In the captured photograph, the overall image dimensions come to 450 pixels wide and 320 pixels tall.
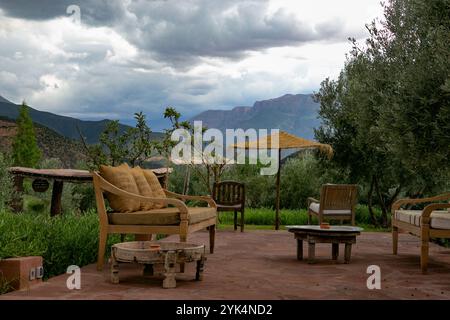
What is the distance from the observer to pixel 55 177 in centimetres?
970

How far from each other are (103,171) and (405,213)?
385 cm

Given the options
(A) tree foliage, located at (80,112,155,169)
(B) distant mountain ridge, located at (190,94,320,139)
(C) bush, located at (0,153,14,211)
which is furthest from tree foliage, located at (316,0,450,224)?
(B) distant mountain ridge, located at (190,94,320,139)

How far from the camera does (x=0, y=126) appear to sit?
33.8m

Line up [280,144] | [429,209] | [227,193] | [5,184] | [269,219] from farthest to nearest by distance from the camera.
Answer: [269,219]
[280,144]
[227,193]
[5,184]
[429,209]

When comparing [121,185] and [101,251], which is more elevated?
[121,185]

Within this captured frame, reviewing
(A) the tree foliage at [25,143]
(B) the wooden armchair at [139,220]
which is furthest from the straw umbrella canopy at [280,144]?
(A) the tree foliage at [25,143]

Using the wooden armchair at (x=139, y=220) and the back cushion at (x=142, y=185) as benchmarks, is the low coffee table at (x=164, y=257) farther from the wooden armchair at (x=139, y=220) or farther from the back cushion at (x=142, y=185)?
the back cushion at (x=142, y=185)

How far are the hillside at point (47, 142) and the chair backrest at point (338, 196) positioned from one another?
14.7 m

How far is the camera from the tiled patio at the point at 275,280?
513 centimetres

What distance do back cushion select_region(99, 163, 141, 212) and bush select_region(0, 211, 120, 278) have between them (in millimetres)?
729

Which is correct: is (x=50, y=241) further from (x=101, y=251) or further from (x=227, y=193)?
(x=227, y=193)

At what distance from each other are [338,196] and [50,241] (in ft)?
21.3

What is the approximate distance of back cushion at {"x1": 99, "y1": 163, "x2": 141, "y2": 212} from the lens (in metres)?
6.71

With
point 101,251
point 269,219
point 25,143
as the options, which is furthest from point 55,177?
point 25,143
